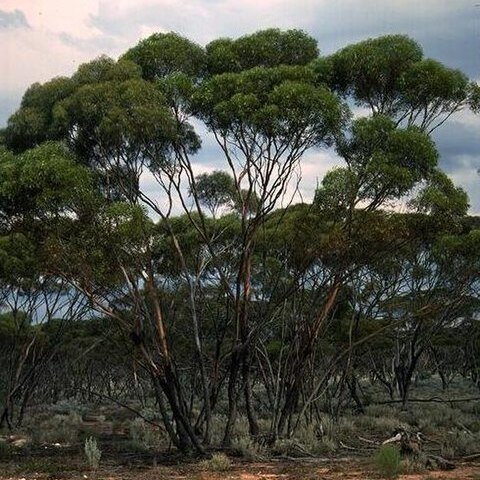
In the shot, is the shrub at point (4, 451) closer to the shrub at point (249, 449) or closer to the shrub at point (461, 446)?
the shrub at point (249, 449)

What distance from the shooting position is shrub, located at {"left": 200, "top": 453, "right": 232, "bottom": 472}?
15266 millimetres

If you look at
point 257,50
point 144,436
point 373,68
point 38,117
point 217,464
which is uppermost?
point 257,50

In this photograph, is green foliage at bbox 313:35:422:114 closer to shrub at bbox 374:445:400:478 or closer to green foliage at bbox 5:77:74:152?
green foliage at bbox 5:77:74:152

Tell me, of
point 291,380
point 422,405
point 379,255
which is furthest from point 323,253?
point 422,405

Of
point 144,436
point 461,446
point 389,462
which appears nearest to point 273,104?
point 389,462

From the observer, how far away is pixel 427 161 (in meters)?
16.0

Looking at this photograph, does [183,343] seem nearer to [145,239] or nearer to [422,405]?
[422,405]

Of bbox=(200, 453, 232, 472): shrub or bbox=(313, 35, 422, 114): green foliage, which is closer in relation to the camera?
bbox=(200, 453, 232, 472): shrub

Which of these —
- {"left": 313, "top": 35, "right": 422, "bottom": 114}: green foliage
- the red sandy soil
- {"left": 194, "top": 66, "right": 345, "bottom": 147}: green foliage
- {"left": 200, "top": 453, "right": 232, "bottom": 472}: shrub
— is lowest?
the red sandy soil

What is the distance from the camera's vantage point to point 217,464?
1534cm

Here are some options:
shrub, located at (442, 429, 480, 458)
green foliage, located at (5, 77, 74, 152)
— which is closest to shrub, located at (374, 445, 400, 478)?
shrub, located at (442, 429, 480, 458)

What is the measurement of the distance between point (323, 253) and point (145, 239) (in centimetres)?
491

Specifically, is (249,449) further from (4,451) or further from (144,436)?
(144,436)

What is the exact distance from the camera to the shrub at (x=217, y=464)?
1527 centimetres
